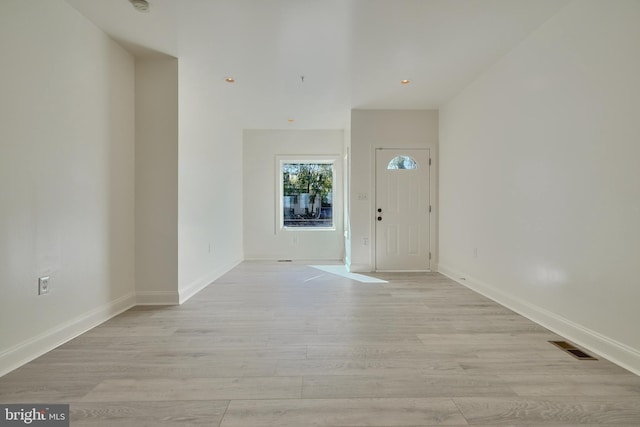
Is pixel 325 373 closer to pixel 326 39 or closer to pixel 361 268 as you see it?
pixel 326 39

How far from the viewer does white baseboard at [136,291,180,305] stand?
3.11m

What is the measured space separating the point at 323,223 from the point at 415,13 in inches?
170

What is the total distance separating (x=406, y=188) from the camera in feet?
15.9

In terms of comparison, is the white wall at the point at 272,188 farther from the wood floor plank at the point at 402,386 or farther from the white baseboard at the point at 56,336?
the wood floor plank at the point at 402,386

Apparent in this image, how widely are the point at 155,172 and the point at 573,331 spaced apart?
3.96 m

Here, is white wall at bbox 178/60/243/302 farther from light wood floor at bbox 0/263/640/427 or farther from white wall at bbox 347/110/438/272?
white wall at bbox 347/110/438/272

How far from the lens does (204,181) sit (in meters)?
4.00

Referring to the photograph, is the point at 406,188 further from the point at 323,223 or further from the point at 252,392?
the point at 252,392

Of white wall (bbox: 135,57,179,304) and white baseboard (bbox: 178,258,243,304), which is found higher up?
white wall (bbox: 135,57,179,304)

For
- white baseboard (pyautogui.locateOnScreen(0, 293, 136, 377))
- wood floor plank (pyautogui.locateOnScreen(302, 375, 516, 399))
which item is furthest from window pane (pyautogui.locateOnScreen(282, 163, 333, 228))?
wood floor plank (pyautogui.locateOnScreen(302, 375, 516, 399))

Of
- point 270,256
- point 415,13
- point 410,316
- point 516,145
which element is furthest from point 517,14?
point 270,256

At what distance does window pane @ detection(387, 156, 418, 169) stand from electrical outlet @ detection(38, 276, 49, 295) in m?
4.27

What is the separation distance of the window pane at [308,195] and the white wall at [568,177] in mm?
3172

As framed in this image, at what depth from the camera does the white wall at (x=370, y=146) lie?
478 cm
